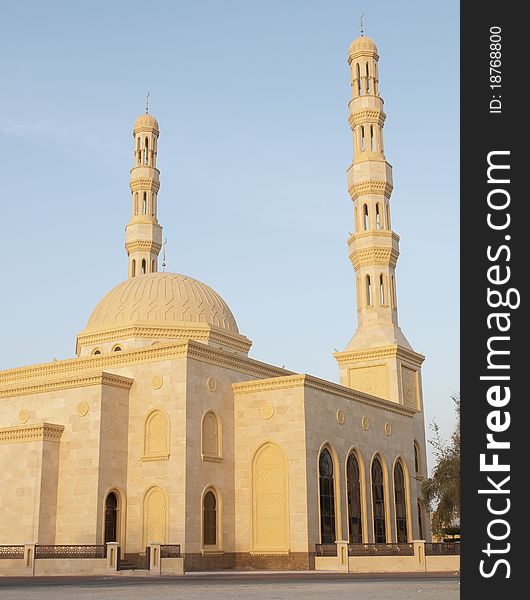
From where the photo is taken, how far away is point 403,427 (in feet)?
113

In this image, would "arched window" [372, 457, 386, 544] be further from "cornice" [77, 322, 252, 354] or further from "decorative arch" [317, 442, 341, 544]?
"cornice" [77, 322, 252, 354]

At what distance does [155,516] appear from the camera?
25.8m

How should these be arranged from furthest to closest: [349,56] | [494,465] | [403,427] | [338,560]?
[349,56] → [403,427] → [338,560] → [494,465]

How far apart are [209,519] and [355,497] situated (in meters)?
6.10

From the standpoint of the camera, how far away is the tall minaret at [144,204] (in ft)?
131

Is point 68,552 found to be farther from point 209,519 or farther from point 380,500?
point 380,500

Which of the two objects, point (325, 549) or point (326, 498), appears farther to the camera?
point (326, 498)

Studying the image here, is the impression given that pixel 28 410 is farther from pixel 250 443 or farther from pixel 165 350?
pixel 250 443

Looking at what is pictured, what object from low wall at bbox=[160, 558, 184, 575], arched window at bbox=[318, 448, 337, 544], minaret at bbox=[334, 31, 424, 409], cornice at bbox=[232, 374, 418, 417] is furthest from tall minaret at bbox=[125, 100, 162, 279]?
low wall at bbox=[160, 558, 184, 575]

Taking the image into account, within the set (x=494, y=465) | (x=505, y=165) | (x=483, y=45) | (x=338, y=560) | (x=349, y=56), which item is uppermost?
(x=349, y=56)

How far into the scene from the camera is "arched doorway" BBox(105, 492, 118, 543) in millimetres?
25703

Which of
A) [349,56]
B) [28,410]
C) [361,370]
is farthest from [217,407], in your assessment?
[349,56]

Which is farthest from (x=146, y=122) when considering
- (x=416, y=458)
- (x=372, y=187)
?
(x=416, y=458)

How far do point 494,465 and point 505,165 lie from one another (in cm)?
263
